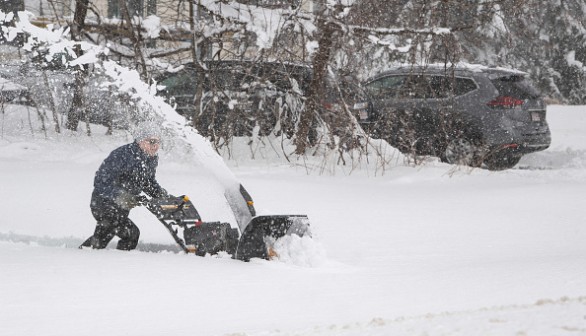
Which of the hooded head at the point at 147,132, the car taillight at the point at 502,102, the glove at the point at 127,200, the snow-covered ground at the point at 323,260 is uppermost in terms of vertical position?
the car taillight at the point at 502,102

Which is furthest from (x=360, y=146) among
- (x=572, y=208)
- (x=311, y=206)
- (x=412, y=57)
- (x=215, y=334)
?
(x=215, y=334)

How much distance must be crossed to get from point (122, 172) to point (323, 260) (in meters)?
1.67

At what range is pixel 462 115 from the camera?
11273mm

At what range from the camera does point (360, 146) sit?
10.4 metres

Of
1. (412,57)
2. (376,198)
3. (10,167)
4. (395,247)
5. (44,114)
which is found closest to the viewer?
(395,247)

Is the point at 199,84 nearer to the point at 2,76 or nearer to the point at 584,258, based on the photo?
the point at 2,76

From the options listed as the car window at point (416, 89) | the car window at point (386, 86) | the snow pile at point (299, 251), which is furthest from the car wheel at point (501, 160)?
the snow pile at point (299, 251)

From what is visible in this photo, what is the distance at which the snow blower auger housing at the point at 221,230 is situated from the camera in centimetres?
558

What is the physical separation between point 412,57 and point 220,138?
9.37ft

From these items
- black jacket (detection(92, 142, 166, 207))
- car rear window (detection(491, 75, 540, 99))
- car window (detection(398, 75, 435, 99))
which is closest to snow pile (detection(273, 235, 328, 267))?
black jacket (detection(92, 142, 166, 207))

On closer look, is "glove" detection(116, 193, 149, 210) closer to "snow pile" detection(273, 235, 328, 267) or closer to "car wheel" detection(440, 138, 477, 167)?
"snow pile" detection(273, 235, 328, 267)

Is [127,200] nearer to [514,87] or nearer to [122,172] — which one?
[122,172]

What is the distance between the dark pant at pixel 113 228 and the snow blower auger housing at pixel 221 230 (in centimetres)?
49

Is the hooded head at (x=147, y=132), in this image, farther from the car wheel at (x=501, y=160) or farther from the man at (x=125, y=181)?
the car wheel at (x=501, y=160)
